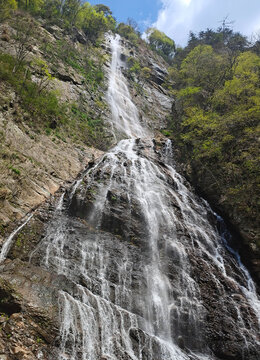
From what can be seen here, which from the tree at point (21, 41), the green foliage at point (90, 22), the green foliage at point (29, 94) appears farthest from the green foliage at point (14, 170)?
the green foliage at point (90, 22)

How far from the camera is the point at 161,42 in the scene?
6316 centimetres

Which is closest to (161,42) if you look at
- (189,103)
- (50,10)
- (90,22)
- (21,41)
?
(90,22)

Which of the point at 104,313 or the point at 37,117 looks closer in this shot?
the point at 104,313

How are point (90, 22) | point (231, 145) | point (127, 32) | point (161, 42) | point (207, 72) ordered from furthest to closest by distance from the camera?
point (161, 42) < point (127, 32) < point (90, 22) < point (207, 72) < point (231, 145)

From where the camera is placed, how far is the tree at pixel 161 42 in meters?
62.2

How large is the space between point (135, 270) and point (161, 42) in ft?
223

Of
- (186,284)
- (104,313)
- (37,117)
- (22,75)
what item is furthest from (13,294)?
(22,75)

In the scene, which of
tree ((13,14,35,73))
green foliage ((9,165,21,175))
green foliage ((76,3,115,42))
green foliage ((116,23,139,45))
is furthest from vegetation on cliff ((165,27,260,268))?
green foliage ((116,23,139,45))

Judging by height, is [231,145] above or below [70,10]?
below

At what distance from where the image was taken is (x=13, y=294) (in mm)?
5758

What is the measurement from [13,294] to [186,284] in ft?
19.5

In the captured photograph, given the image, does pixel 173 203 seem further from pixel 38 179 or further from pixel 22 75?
pixel 22 75

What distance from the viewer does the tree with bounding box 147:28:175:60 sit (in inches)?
2451

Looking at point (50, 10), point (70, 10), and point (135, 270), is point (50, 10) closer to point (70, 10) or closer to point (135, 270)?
point (70, 10)
